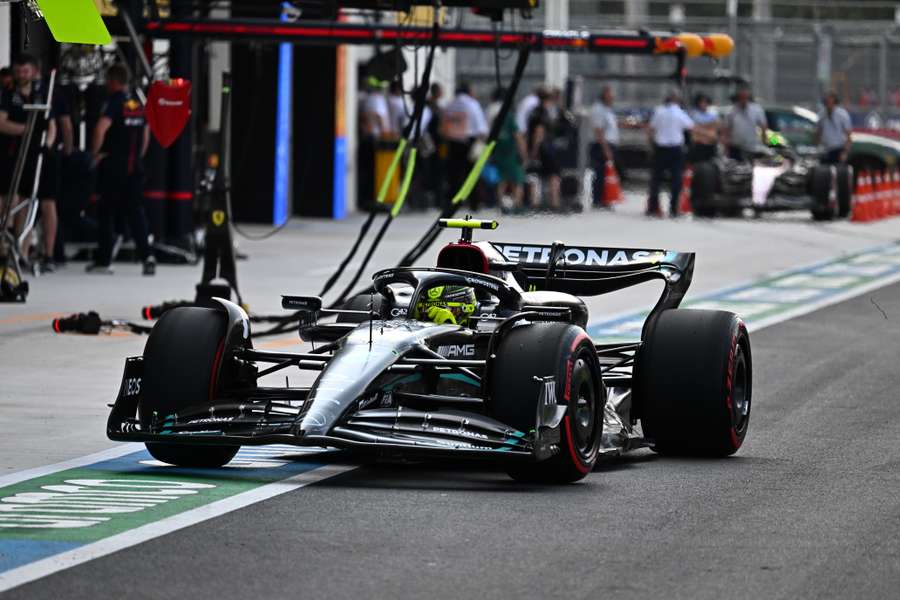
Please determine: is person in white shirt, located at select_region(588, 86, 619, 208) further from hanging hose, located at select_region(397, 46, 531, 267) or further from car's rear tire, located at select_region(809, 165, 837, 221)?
hanging hose, located at select_region(397, 46, 531, 267)

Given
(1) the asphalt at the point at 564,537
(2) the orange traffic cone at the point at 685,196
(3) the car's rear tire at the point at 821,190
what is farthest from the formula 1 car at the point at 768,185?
(1) the asphalt at the point at 564,537

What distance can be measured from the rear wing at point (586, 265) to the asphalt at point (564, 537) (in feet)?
3.48

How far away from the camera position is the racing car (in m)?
30.3

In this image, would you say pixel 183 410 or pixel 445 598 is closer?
pixel 445 598

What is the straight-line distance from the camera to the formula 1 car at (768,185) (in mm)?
30281

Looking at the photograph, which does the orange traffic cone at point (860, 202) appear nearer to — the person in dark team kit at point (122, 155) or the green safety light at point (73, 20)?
the person in dark team kit at point (122, 155)

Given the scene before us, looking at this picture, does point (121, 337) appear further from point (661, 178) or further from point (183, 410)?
point (661, 178)

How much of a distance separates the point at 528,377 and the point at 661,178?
74.2 ft

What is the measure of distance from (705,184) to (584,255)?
19.1 m

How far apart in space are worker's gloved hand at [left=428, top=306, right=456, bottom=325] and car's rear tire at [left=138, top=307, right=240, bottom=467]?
1.05m

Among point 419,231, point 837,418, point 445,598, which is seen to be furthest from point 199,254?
point 445,598

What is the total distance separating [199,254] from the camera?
22.2 metres

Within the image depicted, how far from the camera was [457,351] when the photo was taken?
9922 mm

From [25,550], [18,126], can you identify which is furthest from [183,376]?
[18,126]
